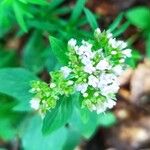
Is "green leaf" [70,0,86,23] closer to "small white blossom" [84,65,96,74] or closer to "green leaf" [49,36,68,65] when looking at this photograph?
"green leaf" [49,36,68,65]

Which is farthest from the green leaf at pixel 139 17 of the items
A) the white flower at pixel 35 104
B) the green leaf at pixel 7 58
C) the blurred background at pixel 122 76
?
the white flower at pixel 35 104

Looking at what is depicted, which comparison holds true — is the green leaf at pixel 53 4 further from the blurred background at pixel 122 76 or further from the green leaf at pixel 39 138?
the green leaf at pixel 39 138

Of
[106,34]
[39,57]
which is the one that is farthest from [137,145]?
[106,34]

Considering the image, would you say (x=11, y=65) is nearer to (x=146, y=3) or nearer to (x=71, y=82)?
(x=146, y=3)

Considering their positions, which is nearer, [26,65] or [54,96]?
[54,96]

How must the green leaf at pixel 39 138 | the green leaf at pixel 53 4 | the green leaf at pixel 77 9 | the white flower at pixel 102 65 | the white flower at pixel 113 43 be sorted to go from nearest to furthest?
1. the white flower at pixel 102 65
2. the white flower at pixel 113 43
3. the green leaf at pixel 77 9
4. the green leaf at pixel 39 138
5. the green leaf at pixel 53 4

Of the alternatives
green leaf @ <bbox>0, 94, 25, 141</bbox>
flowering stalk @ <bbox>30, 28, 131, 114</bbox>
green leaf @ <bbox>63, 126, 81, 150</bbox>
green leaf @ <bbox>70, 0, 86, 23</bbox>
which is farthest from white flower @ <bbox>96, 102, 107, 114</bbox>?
green leaf @ <bbox>0, 94, 25, 141</bbox>
